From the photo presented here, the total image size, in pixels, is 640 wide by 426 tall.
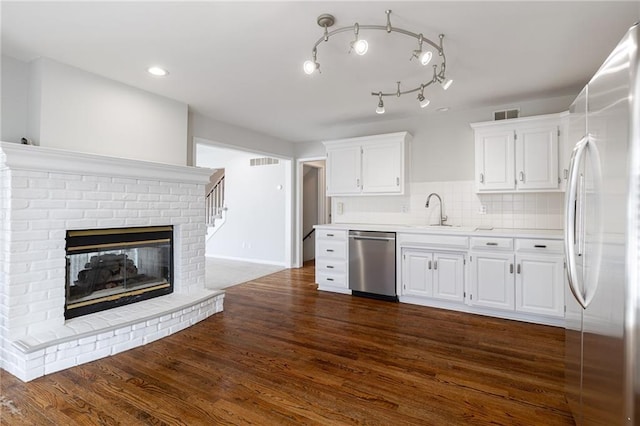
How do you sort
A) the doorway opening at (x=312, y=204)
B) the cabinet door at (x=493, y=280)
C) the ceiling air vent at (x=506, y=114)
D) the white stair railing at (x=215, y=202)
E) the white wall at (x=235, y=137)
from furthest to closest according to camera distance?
the white stair railing at (x=215, y=202) < the doorway opening at (x=312, y=204) < the white wall at (x=235, y=137) < the ceiling air vent at (x=506, y=114) < the cabinet door at (x=493, y=280)

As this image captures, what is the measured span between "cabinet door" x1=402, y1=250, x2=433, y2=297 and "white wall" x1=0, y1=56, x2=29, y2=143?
4.15m

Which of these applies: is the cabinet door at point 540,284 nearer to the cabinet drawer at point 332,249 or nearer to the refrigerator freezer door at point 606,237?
the refrigerator freezer door at point 606,237

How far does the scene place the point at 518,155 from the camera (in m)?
3.68

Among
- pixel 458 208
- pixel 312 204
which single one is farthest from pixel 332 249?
pixel 312 204

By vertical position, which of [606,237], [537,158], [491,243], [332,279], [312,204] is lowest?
[332,279]

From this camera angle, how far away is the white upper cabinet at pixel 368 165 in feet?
14.6

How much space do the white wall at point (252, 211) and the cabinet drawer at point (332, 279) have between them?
1754 mm

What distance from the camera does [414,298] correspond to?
408 cm

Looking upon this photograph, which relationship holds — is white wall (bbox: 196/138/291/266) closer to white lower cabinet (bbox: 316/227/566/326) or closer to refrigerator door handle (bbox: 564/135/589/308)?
white lower cabinet (bbox: 316/227/566/326)

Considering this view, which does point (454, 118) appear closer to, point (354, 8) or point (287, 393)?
point (354, 8)

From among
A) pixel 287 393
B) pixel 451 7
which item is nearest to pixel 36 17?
pixel 451 7

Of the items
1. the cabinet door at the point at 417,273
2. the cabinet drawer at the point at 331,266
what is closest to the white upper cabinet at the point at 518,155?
the cabinet door at the point at 417,273

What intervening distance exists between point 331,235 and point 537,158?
2.70 metres

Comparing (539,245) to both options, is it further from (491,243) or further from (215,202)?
(215,202)
